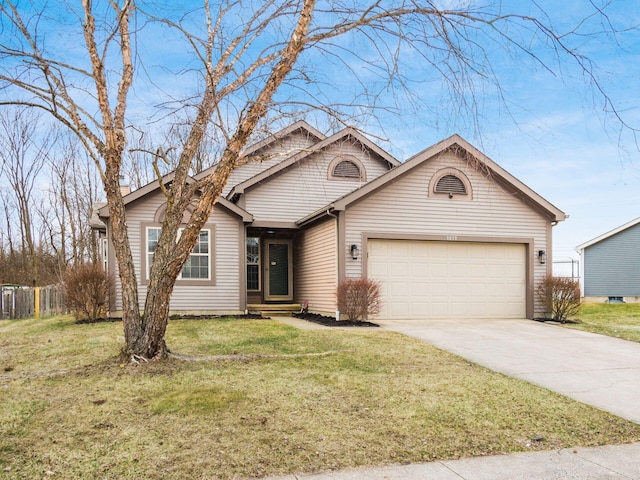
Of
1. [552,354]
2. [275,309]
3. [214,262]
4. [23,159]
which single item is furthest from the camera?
[23,159]

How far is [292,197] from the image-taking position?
16.2 m

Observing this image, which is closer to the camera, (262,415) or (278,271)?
(262,415)

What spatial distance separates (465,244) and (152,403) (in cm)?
1075

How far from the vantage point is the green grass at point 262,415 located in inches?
163

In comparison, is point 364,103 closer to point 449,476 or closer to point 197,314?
point 449,476


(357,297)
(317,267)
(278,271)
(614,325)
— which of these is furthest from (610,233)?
(357,297)

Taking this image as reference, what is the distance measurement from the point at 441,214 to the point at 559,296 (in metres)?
3.88

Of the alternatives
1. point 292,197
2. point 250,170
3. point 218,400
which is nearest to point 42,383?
point 218,400

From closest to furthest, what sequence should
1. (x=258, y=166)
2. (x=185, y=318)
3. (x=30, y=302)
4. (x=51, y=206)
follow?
(x=185, y=318) → (x=30, y=302) → (x=258, y=166) → (x=51, y=206)

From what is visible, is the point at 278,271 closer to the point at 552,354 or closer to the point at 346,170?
the point at 346,170

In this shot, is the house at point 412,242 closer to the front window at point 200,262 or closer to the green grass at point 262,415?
the front window at point 200,262

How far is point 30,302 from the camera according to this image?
58.1 feet

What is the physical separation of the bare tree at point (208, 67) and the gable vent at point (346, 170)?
8.72m

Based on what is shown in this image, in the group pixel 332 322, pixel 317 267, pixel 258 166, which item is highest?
pixel 258 166
